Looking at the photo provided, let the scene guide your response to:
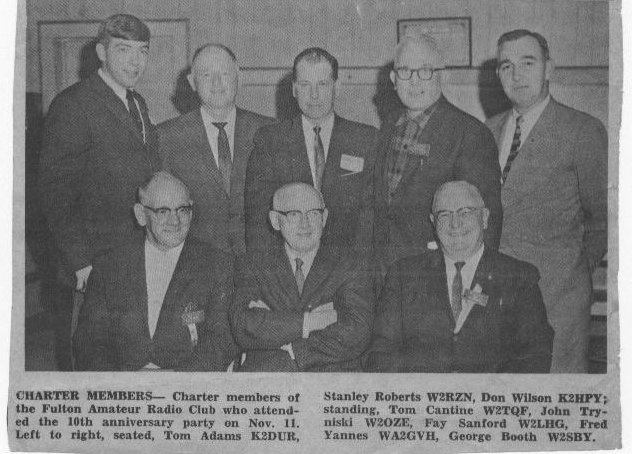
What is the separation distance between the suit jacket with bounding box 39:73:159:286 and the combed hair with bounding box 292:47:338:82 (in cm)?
55

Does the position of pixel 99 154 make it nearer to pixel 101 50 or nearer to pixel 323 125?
pixel 101 50

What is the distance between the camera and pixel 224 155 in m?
2.84

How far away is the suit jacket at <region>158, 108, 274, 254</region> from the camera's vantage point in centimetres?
283

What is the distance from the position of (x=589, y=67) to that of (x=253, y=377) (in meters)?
1.56

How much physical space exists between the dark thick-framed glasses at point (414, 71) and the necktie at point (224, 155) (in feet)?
2.05

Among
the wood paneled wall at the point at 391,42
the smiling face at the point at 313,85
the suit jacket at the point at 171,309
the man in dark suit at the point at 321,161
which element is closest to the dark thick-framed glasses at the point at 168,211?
the suit jacket at the point at 171,309

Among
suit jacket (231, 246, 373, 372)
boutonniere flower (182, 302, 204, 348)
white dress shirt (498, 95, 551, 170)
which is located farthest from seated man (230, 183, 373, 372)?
white dress shirt (498, 95, 551, 170)

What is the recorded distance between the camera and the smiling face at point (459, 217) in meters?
2.77

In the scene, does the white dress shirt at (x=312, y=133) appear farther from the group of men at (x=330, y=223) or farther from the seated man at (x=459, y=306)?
the seated man at (x=459, y=306)

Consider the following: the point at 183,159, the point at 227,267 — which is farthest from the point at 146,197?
the point at 227,267

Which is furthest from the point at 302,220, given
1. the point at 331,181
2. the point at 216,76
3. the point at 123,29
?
the point at 123,29

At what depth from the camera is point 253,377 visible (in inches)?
110

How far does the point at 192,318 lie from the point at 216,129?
653 mm

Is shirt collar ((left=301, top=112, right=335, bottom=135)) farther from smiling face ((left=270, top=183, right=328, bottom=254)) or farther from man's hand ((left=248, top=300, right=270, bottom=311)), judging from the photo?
man's hand ((left=248, top=300, right=270, bottom=311))
